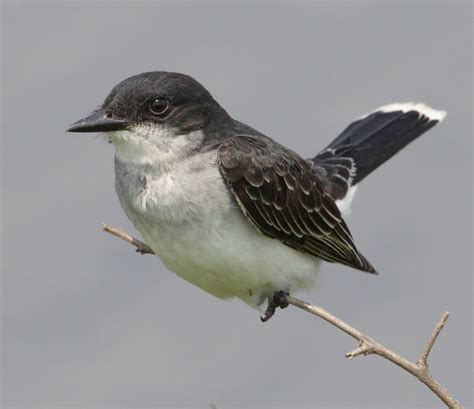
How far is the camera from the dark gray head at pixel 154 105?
4730 mm

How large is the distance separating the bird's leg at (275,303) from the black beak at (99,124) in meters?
1.31

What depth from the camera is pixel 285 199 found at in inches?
217

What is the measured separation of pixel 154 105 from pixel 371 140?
9.68 ft

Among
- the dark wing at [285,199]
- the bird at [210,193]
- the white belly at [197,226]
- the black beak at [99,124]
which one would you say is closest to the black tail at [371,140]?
the dark wing at [285,199]

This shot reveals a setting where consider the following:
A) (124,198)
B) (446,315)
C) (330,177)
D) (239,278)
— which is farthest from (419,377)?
(330,177)

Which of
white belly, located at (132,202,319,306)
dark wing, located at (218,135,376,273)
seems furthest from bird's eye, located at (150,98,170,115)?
white belly, located at (132,202,319,306)

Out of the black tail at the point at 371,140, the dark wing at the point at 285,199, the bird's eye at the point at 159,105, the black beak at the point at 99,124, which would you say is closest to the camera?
the black beak at the point at 99,124

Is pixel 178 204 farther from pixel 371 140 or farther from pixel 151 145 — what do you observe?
pixel 371 140

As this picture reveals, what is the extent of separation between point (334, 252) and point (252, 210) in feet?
2.70

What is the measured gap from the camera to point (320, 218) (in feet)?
18.9

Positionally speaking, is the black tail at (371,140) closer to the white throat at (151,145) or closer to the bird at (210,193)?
the bird at (210,193)

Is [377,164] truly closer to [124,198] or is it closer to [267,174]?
[267,174]

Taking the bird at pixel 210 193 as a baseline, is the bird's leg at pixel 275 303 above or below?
below

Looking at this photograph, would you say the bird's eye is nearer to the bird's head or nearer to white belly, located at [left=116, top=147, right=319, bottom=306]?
the bird's head
